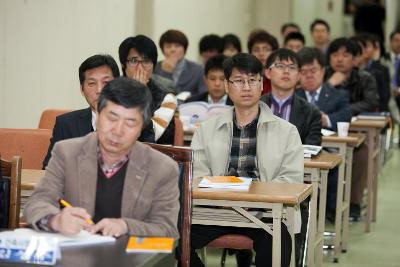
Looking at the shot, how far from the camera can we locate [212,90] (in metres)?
7.61

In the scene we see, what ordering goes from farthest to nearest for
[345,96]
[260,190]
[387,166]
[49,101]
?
[387,166]
[345,96]
[49,101]
[260,190]

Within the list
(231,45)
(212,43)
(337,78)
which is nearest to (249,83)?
(337,78)

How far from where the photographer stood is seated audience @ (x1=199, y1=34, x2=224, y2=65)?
967 centimetres

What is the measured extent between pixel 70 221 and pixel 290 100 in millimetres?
3252

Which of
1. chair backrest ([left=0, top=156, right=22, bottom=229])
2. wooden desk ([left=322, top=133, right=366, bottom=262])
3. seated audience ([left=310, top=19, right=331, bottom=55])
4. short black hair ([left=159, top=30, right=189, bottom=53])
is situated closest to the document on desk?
chair backrest ([left=0, top=156, right=22, bottom=229])

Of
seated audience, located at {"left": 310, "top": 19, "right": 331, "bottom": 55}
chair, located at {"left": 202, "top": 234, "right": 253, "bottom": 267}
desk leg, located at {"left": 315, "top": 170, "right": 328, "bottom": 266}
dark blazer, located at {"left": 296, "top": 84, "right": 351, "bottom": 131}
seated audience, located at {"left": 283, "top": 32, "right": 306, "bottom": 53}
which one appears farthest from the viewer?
seated audience, located at {"left": 310, "top": 19, "right": 331, "bottom": 55}

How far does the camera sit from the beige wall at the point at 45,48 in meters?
5.79

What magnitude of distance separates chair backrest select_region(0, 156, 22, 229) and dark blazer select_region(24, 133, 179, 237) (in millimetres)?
209

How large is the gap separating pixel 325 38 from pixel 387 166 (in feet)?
8.51

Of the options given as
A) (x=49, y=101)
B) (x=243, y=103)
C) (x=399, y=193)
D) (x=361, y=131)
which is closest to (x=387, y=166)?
(x=399, y=193)

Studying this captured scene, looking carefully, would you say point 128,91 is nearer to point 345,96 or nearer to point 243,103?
point 243,103

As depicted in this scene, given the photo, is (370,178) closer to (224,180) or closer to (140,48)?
(140,48)

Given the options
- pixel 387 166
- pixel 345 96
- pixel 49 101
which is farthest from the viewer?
pixel 387 166

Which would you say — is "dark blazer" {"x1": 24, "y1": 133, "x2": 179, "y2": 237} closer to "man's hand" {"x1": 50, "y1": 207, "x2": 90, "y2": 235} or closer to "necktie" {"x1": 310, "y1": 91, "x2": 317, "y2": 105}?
"man's hand" {"x1": 50, "y1": 207, "x2": 90, "y2": 235}
